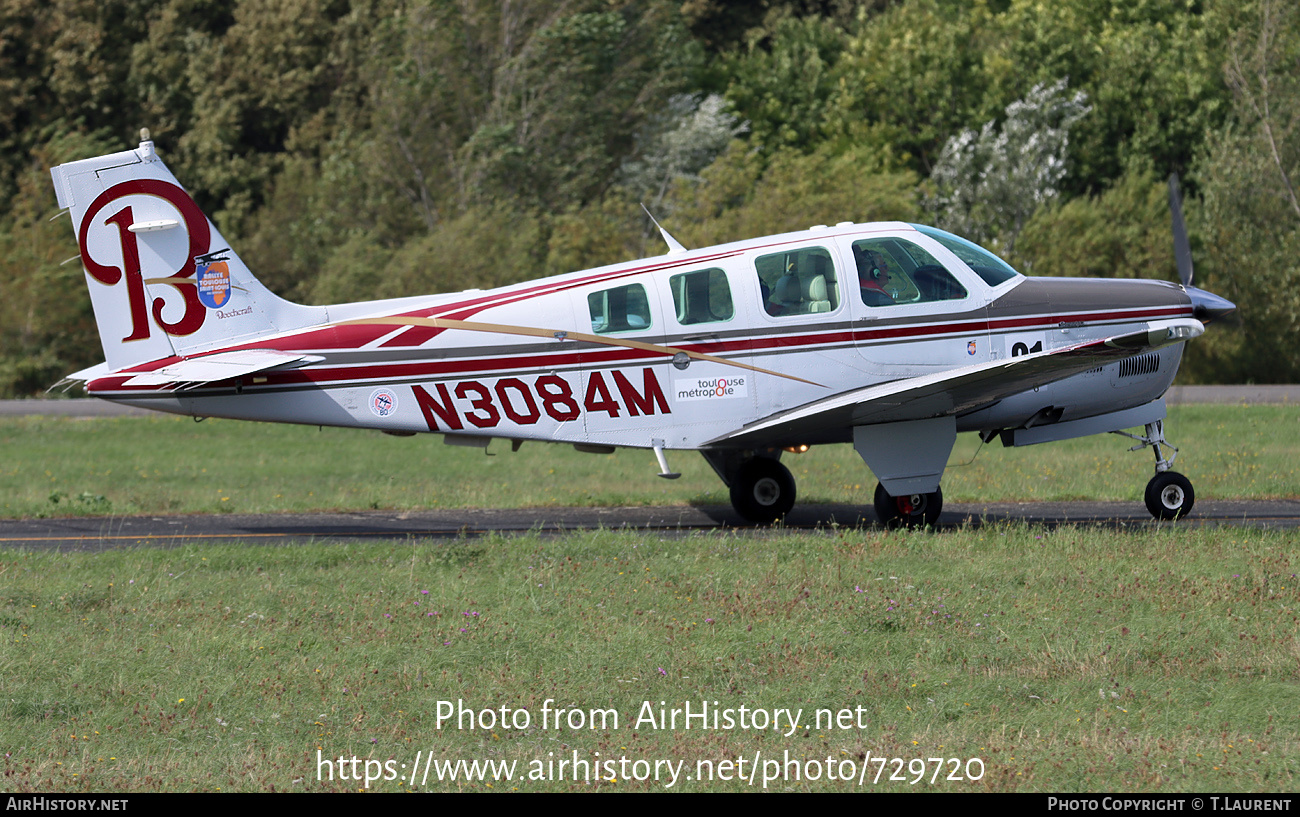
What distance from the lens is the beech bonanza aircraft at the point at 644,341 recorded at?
12.3 metres

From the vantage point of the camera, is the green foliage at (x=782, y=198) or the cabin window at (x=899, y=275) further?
the green foliage at (x=782, y=198)

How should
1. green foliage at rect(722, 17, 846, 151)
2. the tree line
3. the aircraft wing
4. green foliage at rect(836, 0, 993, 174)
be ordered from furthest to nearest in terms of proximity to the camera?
green foliage at rect(722, 17, 846, 151) < green foliage at rect(836, 0, 993, 174) < the tree line < the aircraft wing

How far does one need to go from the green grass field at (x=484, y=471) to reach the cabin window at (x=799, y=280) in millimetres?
3288

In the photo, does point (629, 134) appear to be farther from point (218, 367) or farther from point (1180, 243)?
point (218, 367)

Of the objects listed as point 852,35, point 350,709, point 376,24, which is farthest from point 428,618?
point 852,35

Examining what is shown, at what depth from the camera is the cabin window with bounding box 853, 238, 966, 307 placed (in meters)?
12.3

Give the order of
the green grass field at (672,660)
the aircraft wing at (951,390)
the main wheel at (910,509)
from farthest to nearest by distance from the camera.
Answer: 1. the main wheel at (910,509)
2. the aircraft wing at (951,390)
3. the green grass field at (672,660)

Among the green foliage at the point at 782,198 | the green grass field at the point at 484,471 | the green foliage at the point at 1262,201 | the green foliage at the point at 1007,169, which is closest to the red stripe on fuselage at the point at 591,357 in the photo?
the green grass field at the point at 484,471

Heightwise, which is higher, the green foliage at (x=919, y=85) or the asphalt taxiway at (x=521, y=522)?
the green foliage at (x=919, y=85)

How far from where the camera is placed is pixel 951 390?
11562 millimetres

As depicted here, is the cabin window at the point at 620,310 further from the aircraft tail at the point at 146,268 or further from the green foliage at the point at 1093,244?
the green foliage at the point at 1093,244

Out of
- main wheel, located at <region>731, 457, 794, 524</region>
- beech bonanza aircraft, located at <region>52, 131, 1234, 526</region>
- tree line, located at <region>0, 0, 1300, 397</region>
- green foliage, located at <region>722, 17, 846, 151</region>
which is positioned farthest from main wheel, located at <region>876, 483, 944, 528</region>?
green foliage, located at <region>722, 17, 846, 151</region>

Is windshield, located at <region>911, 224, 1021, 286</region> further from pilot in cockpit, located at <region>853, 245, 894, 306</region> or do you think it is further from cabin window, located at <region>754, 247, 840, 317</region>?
cabin window, located at <region>754, 247, 840, 317</region>

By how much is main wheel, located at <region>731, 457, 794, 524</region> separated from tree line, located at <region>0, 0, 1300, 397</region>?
20557 millimetres
